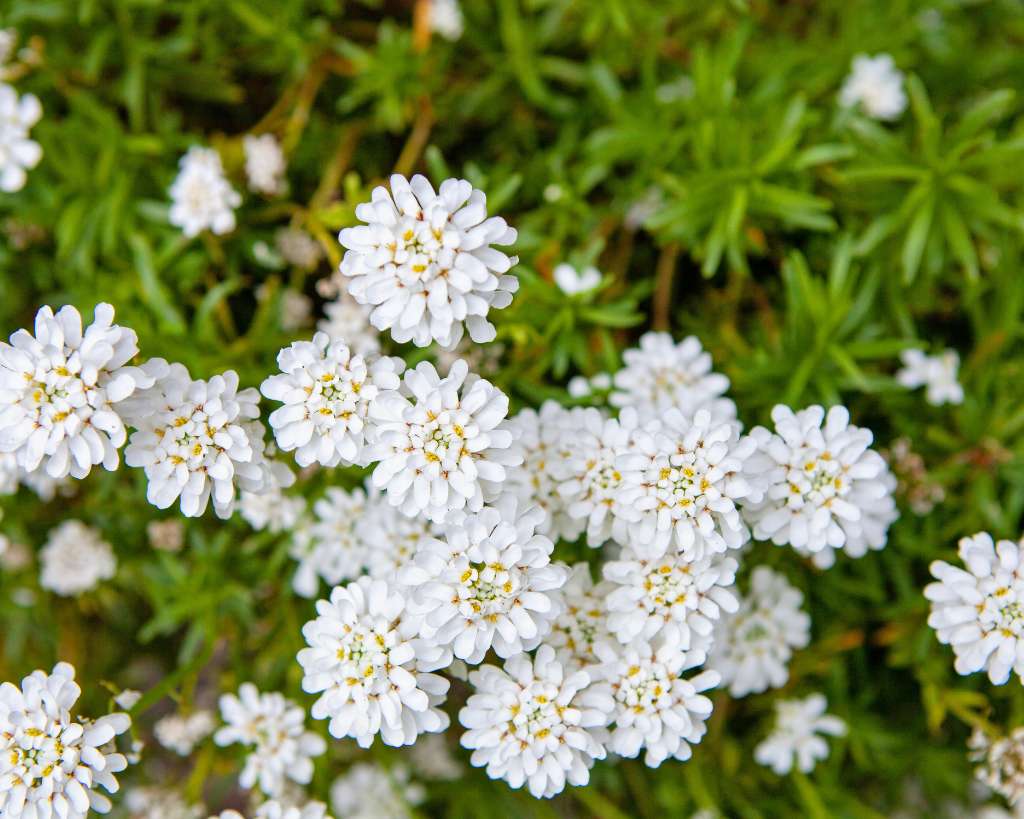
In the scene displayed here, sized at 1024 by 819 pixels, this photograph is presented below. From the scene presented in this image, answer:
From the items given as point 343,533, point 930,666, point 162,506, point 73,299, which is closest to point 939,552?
point 930,666

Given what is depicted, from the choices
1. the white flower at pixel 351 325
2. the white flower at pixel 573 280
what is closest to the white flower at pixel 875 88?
the white flower at pixel 573 280

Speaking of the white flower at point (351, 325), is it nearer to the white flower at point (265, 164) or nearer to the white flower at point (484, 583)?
the white flower at point (265, 164)

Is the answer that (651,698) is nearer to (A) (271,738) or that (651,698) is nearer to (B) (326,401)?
(B) (326,401)

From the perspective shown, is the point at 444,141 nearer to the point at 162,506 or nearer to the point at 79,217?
the point at 79,217

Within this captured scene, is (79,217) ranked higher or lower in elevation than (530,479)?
higher

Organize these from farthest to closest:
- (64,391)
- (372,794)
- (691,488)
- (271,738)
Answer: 1. (372,794)
2. (271,738)
3. (691,488)
4. (64,391)

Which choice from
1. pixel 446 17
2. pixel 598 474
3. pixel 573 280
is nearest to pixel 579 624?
pixel 598 474
